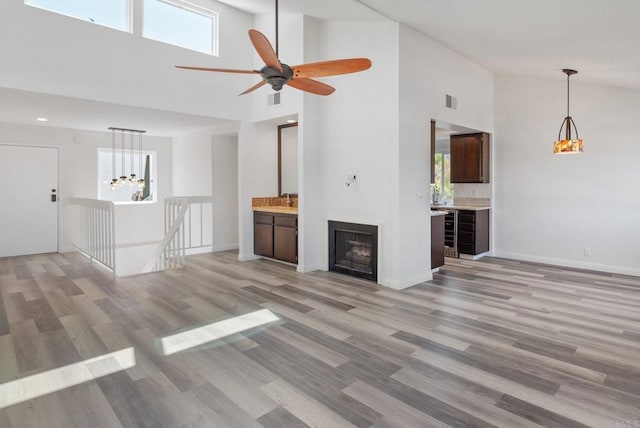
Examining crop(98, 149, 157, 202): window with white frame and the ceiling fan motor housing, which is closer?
the ceiling fan motor housing

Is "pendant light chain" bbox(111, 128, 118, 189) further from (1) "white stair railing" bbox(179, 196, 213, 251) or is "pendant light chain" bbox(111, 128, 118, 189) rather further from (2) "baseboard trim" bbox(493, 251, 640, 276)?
(2) "baseboard trim" bbox(493, 251, 640, 276)

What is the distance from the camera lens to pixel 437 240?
555 cm

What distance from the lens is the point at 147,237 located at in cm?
853

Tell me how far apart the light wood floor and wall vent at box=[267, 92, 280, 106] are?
2929 millimetres

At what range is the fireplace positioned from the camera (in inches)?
198

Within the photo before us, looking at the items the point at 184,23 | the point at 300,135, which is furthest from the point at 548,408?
the point at 184,23

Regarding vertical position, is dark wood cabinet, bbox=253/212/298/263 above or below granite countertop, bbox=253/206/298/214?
below

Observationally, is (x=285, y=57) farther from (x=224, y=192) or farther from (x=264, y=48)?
(x=264, y=48)

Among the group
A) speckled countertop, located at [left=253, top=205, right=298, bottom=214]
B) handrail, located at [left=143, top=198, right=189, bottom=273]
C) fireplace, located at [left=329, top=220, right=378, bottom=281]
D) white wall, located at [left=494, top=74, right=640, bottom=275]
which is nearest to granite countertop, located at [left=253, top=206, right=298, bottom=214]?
speckled countertop, located at [left=253, top=205, right=298, bottom=214]

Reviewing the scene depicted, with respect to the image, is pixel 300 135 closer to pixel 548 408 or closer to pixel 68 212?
pixel 548 408

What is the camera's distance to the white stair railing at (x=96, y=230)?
17.7ft

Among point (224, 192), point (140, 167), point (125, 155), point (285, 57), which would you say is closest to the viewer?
point (285, 57)

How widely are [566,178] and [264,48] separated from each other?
5.54 metres

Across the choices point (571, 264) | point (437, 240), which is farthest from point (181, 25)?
point (571, 264)
